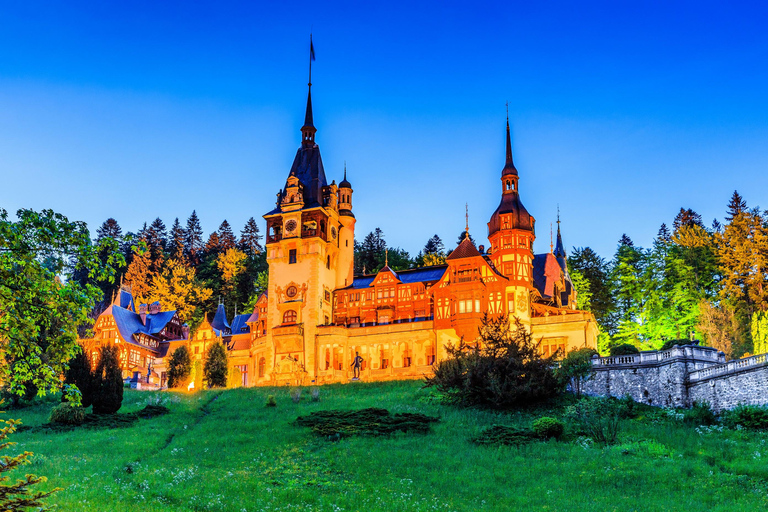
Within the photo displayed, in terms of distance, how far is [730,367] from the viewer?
3672 centimetres

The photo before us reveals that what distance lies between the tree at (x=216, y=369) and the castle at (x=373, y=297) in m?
4.21

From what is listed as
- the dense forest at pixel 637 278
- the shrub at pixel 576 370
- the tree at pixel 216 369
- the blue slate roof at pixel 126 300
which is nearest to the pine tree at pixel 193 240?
the dense forest at pixel 637 278

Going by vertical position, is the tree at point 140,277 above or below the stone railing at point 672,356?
above

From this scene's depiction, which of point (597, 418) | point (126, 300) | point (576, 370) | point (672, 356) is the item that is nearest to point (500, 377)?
point (576, 370)

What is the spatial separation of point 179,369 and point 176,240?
5759 centimetres

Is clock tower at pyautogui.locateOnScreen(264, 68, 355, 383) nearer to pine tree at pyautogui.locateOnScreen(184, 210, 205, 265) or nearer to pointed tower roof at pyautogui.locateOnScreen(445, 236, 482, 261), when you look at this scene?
pointed tower roof at pyautogui.locateOnScreen(445, 236, 482, 261)

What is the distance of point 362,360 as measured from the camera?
63719 millimetres

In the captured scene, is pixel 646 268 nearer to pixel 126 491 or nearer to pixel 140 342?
pixel 140 342

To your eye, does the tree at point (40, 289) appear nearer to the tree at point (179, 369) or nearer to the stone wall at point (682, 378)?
the stone wall at point (682, 378)

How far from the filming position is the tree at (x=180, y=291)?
95250mm

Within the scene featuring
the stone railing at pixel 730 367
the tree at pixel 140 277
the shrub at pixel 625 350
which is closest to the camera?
the stone railing at pixel 730 367

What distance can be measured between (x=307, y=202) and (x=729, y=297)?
39.1 m

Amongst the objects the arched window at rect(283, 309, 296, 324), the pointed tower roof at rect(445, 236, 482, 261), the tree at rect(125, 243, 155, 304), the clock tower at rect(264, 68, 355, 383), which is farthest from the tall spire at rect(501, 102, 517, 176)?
the tree at rect(125, 243, 155, 304)

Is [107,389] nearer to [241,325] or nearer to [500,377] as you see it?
[500,377]
